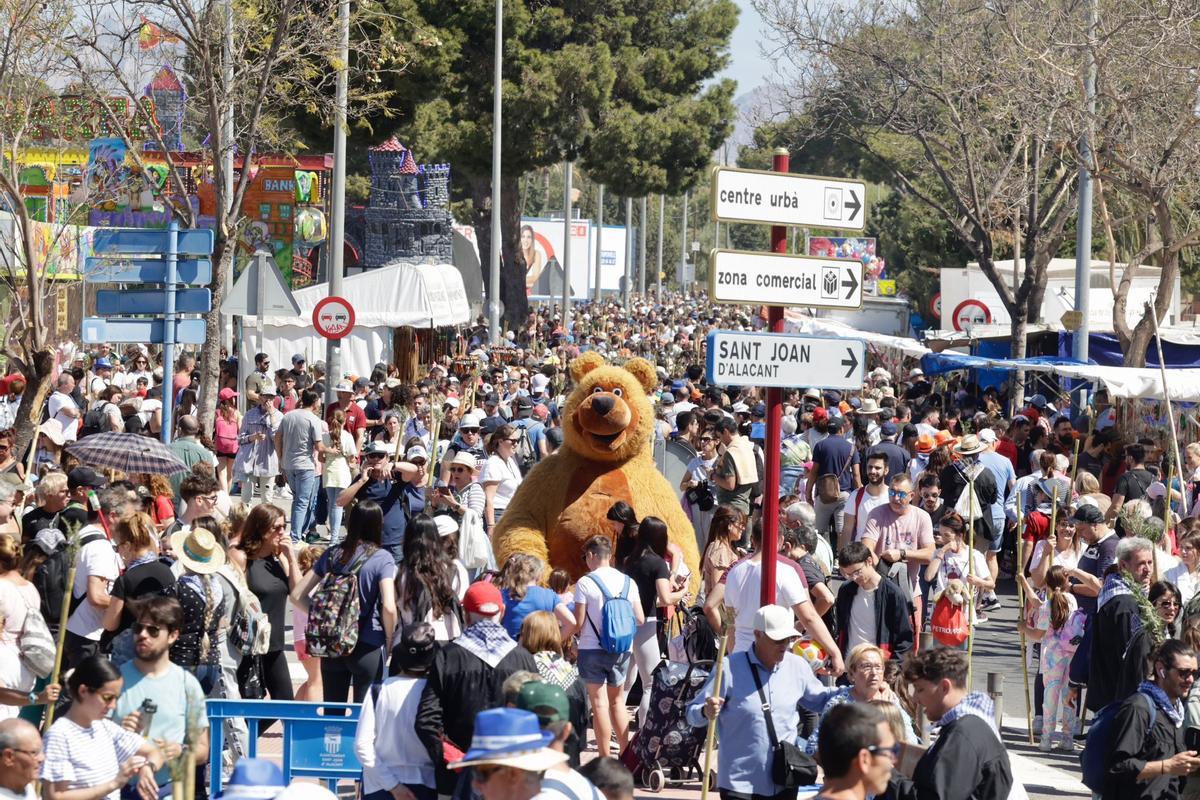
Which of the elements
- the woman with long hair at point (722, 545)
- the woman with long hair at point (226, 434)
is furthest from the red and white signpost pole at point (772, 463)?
the woman with long hair at point (226, 434)

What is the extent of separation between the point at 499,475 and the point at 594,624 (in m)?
4.42

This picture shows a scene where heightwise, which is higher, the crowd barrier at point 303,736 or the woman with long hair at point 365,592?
the woman with long hair at point 365,592

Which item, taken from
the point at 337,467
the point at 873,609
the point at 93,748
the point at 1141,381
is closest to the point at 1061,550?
the point at 873,609

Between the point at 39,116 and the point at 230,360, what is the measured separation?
6693mm

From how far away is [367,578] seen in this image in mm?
8133

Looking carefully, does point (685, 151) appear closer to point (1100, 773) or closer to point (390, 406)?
point (390, 406)

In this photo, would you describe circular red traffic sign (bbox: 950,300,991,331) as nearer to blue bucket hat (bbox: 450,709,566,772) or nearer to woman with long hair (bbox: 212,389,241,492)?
woman with long hair (bbox: 212,389,241,492)

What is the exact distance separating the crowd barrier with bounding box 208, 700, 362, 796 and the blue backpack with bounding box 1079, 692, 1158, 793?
298cm

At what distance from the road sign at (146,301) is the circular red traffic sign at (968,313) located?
57.4ft

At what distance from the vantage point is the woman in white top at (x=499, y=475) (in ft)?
42.1

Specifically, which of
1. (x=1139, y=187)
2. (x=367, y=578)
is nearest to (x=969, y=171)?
(x=1139, y=187)

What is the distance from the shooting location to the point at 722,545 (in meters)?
10.3

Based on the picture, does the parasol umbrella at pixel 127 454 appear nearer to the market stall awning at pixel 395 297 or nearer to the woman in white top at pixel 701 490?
the woman in white top at pixel 701 490

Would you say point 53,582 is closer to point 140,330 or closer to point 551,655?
point 551,655
